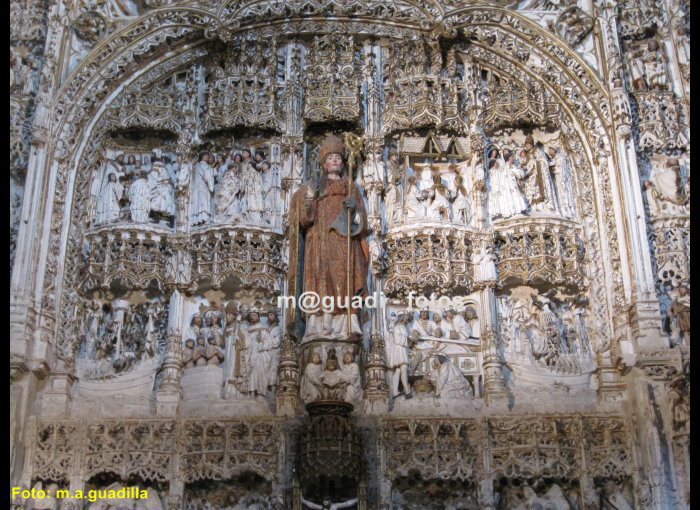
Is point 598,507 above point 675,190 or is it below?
below

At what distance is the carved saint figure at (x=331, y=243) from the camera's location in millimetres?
12398

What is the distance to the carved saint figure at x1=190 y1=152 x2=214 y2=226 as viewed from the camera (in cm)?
1326

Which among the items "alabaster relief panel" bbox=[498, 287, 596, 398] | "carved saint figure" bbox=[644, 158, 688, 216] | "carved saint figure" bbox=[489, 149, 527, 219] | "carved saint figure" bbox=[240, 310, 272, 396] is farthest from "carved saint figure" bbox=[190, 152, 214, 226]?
"carved saint figure" bbox=[644, 158, 688, 216]

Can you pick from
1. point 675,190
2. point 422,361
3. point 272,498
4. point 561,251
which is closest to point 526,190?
point 561,251

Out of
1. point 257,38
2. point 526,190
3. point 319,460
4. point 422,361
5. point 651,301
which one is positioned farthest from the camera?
point 257,38

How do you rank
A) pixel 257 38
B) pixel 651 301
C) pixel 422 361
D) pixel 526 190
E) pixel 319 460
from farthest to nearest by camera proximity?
1. pixel 257 38
2. pixel 526 190
3. pixel 422 361
4. pixel 651 301
5. pixel 319 460

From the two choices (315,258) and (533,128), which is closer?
(315,258)

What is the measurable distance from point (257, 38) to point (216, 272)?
3663 mm

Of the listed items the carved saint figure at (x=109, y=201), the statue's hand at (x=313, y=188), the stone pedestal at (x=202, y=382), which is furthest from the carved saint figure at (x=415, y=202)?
the carved saint figure at (x=109, y=201)

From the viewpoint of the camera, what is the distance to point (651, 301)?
462 inches

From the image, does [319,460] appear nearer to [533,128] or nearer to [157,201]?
[157,201]

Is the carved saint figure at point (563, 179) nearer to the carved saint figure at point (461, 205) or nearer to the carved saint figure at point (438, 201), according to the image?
the carved saint figure at point (461, 205)

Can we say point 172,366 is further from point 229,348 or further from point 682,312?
point 682,312

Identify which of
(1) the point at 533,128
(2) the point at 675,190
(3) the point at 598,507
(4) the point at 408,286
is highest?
(1) the point at 533,128
